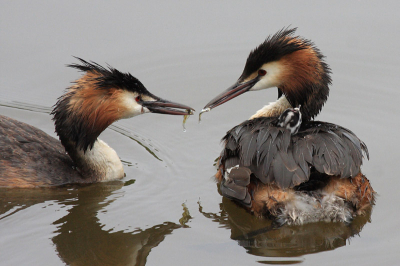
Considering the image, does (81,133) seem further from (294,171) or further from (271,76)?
(294,171)

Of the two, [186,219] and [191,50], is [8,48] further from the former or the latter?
[186,219]

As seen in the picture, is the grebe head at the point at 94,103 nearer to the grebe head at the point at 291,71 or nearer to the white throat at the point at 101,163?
the white throat at the point at 101,163

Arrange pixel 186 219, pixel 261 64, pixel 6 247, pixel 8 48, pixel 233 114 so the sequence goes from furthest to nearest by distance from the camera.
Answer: pixel 8 48, pixel 233 114, pixel 261 64, pixel 186 219, pixel 6 247

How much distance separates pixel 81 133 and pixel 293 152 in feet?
7.17

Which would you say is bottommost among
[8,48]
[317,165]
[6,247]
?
[6,247]

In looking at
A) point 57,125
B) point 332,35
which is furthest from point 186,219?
point 332,35

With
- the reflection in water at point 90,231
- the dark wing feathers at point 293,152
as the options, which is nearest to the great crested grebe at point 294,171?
the dark wing feathers at point 293,152

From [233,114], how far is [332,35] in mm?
2318

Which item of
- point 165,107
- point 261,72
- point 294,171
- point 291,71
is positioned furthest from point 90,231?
point 291,71

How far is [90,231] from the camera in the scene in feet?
20.0

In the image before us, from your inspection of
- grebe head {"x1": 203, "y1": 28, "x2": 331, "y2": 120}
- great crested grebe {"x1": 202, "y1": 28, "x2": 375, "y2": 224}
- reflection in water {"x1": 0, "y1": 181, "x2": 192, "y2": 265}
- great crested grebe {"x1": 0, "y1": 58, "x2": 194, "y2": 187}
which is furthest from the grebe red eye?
reflection in water {"x1": 0, "y1": 181, "x2": 192, "y2": 265}

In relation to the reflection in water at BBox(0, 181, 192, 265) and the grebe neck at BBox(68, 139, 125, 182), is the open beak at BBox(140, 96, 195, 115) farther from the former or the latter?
the reflection in water at BBox(0, 181, 192, 265)

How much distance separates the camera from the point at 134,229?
608 cm

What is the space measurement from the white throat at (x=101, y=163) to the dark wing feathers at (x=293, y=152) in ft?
4.27
